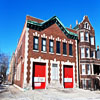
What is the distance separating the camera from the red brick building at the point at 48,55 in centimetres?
1881

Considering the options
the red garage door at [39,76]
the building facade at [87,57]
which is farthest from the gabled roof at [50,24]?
the red garage door at [39,76]

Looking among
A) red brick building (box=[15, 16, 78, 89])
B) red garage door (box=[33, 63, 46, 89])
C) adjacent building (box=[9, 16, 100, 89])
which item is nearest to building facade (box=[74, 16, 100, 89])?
adjacent building (box=[9, 16, 100, 89])

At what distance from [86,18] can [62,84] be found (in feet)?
56.5

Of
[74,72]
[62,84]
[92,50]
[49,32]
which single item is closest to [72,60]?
[74,72]

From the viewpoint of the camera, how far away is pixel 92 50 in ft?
96.3

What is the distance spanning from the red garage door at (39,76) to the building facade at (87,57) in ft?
31.9

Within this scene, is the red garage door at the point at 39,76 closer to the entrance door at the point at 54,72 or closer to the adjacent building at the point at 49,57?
the adjacent building at the point at 49,57

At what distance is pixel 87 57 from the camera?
27.8 meters

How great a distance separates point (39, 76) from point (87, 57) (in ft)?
42.5

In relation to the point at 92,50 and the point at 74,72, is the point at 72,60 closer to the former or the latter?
the point at 74,72

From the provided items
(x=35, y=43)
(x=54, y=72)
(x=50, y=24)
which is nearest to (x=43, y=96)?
(x=54, y=72)

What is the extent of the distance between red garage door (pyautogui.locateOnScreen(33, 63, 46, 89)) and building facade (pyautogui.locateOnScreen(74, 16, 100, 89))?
31.9ft

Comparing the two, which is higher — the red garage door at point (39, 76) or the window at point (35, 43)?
the window at point (35, 43)

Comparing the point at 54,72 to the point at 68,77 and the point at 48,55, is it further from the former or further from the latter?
the point at 68,77
